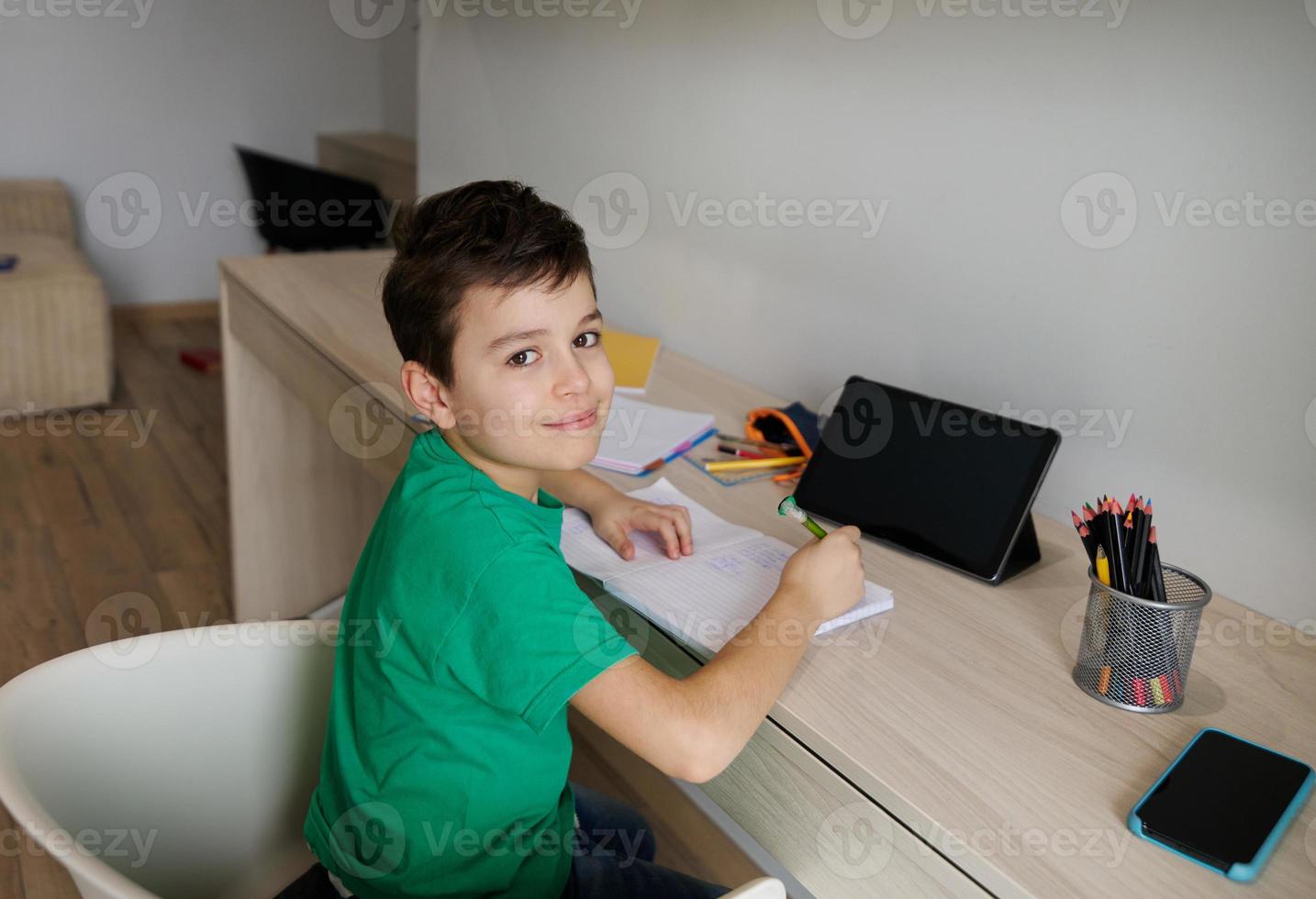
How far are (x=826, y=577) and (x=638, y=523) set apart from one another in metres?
0.26

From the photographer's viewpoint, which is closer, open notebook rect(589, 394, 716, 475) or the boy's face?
the boy's face

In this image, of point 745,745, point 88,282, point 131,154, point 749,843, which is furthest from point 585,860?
point 131,154

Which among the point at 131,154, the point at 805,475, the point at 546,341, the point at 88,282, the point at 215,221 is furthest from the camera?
the point at 215,221

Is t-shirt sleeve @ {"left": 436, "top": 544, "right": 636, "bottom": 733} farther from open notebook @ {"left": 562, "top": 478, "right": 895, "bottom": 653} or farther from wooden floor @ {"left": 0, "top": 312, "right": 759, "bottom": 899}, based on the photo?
wooden floor @ {"left": 0, "top": 312, "right": 759, "bottom": 899}

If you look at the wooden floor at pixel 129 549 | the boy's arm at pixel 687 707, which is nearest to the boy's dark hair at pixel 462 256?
the boy's arm at pixel 687 707

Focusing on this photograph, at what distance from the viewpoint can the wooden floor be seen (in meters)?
1.95

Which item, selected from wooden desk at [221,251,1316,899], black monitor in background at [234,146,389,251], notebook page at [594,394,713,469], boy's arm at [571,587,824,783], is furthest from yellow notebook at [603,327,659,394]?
black monitor in background at [234,146,389,251]

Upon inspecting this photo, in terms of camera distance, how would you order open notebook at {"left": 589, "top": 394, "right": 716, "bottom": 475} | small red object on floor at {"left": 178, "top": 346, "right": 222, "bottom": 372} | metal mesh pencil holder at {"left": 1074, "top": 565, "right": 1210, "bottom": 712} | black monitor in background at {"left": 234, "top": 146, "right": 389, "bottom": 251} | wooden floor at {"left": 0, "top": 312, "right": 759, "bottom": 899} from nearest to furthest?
metal mesh pencil holder at {"left": 1074, "top": 565, "right": 1210, "bottom": 712} → open notebook at {"left": 589, "top": 394, "right": 716, "bottom": 475} → wooden floor at {"left": 0, "top": 312, "right": 759, "bottom": 899} → black monitor in background at {"left": 234, "top": 146, "right": 389, "bottom": 251} → small red object on floor at {"left": 178, "top": 346, "right": 222, "bottom": 372}

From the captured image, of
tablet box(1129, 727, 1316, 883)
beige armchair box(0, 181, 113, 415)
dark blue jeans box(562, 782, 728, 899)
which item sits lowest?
beige armchair box(0, 181, 113, 415)

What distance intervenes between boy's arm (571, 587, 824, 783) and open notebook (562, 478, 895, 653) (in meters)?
0.09

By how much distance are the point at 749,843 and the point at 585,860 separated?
0.88 m

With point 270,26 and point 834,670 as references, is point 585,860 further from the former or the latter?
point 270,26

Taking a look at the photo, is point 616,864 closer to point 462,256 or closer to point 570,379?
point 570,379

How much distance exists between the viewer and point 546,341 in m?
0.98
